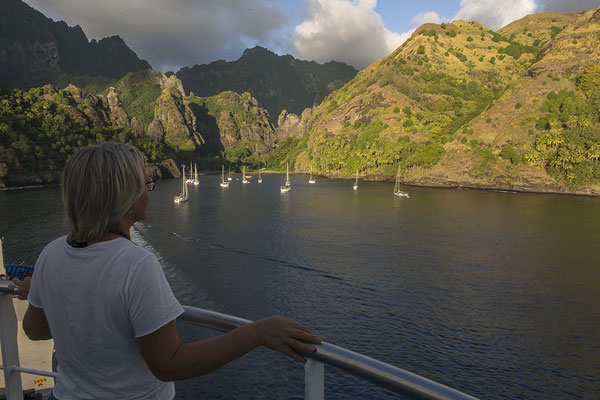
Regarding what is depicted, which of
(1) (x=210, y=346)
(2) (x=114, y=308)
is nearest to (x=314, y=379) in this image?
(1) (x=210, y=346)

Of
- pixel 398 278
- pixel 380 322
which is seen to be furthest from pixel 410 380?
pixel 398 278

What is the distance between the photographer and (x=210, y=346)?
1.57 m

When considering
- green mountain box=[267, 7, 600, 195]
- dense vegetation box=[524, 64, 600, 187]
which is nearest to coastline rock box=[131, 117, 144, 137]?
green mountain box=[267, 7, 600, 195]

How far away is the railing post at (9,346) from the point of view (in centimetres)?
261

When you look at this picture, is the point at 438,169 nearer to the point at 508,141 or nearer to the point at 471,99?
the point at 508,141

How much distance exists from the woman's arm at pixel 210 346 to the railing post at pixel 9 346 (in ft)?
6.20

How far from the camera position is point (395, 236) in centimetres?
4259

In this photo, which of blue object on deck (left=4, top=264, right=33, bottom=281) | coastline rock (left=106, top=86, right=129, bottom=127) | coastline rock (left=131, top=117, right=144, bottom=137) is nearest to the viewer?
blue object on deck (left=4, top=264, right=33, bottom=281)

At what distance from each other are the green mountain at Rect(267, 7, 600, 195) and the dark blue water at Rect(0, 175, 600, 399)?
155 ft

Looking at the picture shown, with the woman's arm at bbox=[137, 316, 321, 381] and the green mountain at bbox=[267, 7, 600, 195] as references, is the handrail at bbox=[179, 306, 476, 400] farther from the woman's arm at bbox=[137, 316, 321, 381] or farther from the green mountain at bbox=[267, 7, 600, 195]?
the green mountain at bbox=[267, 7, 600, 195]

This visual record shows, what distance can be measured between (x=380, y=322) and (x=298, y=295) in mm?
6539

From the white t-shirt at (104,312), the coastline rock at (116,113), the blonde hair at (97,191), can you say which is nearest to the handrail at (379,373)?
the white t-shirt at (104,312)

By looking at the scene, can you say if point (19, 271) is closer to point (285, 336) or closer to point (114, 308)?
point (114, 308)

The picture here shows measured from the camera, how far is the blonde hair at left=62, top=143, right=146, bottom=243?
1618 millimetres
